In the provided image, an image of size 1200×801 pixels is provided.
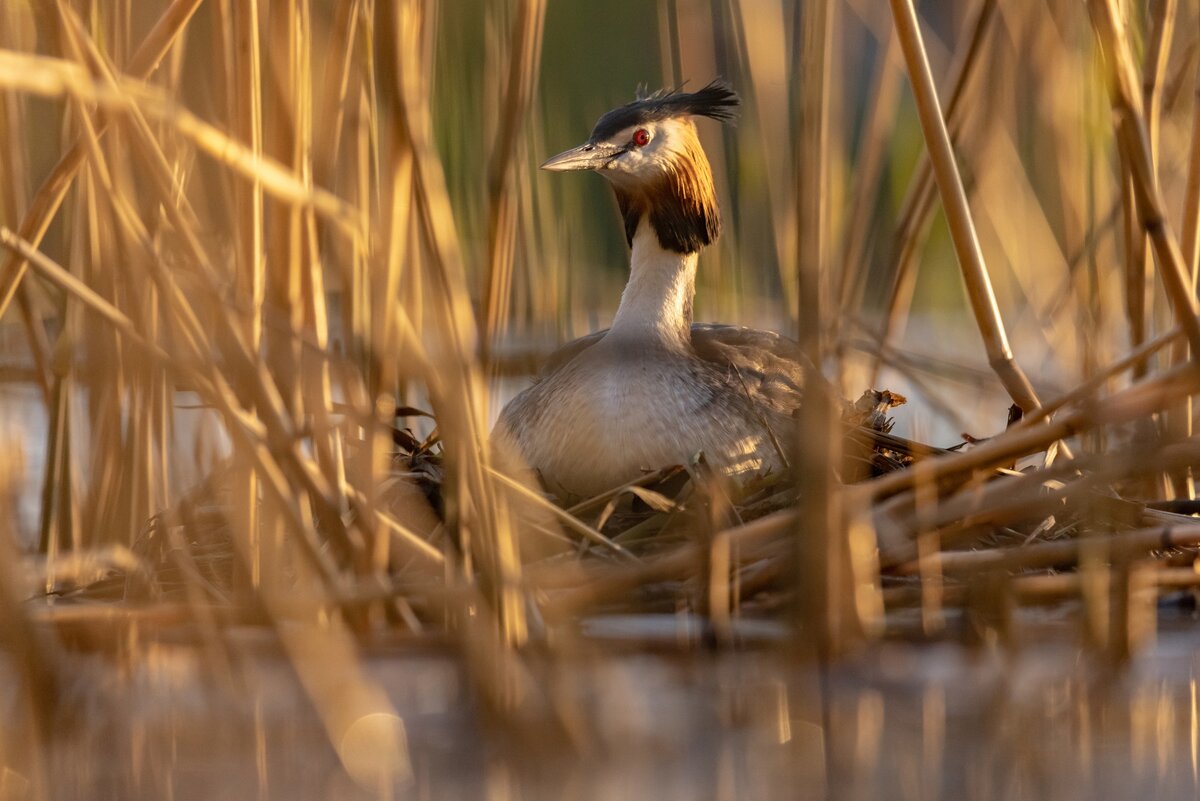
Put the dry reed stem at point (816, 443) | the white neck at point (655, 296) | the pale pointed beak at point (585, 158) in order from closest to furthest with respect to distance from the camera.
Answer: the dry reed stem at point (816, 443), the pale pointed beak at point (585, 158), the white neck at point (655, 296)

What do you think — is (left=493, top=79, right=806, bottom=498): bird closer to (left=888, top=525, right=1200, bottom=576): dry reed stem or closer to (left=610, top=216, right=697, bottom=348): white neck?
(left=610, top=216, right=697, bottom=348): white neck

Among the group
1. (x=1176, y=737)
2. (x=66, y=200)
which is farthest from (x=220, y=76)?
(x=1176, y=737)

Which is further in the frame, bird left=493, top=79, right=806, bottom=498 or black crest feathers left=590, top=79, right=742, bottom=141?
black crest feathers left=590, top=79, right=742, bottom=141

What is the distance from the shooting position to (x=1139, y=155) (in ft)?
8.23

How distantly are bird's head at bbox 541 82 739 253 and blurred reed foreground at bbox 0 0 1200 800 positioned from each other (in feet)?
1.68

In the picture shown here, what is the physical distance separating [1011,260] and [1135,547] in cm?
213

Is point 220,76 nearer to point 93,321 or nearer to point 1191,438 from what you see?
point 93,321

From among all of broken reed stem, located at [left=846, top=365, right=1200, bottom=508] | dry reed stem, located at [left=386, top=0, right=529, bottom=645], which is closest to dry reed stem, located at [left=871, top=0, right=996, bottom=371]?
broken reed stem, located at [left=846, top=365, right=1200, bottom=508]

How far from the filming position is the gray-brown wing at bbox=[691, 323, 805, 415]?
151 inches

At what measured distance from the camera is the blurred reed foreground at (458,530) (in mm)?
2059

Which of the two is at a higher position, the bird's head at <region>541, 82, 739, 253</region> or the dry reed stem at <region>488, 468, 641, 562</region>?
the bird's head at <region>541, 82, 739, 253</region>

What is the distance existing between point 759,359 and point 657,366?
1.38 feet

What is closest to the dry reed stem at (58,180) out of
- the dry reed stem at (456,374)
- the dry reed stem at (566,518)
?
the dry reed stem at (456,374)

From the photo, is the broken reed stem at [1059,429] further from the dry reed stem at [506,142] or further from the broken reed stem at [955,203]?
the dry reed stem at [506,142]
